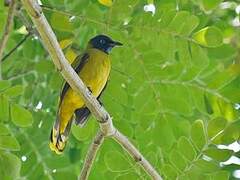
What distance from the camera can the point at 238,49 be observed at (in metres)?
3.30

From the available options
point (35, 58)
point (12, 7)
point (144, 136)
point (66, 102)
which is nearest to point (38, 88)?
point (35, 58)

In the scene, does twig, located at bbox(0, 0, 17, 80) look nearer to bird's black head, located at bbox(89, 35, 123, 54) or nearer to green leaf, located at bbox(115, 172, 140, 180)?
bird's black head, located at bbox(89, 35, 123, 54)

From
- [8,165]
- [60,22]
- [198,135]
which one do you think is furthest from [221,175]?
[60,22]

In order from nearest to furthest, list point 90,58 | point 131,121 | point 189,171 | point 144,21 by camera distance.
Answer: point 189,171 < point 144,21 < point 131,121 < point 90,58

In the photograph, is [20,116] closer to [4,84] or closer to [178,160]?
[4,84]

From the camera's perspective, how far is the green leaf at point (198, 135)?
269 cm

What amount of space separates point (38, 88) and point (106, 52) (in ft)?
1.33

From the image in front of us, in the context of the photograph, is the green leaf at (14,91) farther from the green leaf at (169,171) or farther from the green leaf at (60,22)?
the green leaf at (169,171)

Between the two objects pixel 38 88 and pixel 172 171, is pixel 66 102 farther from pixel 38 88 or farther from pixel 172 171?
pixel 172 171

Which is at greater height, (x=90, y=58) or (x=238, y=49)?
(x=90, y=58)

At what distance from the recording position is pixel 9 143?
9.25ft

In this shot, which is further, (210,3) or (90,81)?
(90,81)

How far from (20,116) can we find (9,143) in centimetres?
12

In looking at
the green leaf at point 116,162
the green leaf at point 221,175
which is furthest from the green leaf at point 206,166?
the green leaf at point 116,162
